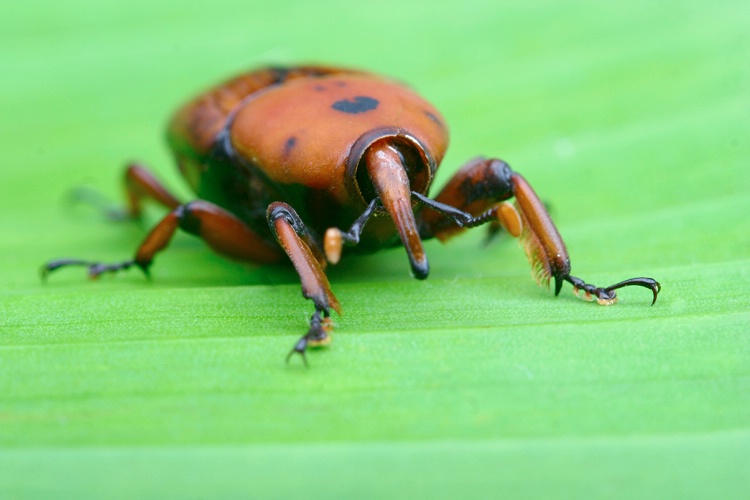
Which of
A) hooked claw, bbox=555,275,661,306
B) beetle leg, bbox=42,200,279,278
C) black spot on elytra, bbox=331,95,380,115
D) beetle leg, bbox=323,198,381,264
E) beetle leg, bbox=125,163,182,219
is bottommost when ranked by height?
A: beetle leg, bbox=125,163,182,219

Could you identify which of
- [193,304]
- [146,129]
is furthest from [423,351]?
[146,129]

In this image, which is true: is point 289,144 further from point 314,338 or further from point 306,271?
point 314,338

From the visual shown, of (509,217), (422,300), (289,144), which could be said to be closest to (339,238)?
(422,300)

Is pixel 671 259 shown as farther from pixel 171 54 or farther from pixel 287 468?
pixel 171 54

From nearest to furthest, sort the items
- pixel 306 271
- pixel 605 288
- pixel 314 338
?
1. pixel 314 338
2. pixel 306 271
3. pixel 605 288

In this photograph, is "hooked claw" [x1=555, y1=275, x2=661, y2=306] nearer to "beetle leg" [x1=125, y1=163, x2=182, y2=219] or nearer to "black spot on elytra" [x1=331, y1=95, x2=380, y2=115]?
"black spot on elytra" [x1=331, y1=95, x2=380, y2=115]

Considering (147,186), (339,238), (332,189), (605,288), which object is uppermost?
(339,238)

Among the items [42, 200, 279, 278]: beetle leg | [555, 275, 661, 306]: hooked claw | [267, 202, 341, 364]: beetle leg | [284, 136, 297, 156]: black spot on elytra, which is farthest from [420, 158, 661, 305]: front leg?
[42, 200, 279, 278]: beetle leg
